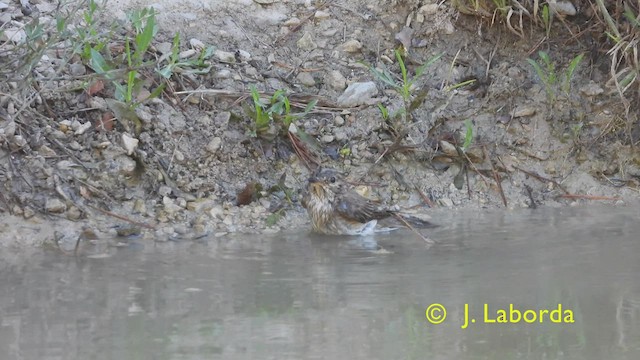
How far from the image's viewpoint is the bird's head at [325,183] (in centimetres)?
564

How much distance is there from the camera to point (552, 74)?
6457mm

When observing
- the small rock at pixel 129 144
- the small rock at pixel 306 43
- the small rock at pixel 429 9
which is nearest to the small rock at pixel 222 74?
the small rock at pixel 306 43

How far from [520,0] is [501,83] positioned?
0.54 m

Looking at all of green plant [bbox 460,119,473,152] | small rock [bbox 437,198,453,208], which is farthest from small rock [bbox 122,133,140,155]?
green plant [bbox 460,119,473,152]

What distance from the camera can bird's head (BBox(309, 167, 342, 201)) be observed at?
5641 millimetres

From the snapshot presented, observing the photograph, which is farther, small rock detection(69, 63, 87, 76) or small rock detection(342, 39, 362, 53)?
small rock detection(342, 39, 362, 53)

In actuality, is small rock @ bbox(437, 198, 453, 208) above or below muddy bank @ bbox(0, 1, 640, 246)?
below

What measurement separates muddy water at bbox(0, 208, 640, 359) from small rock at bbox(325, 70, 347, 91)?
51.4 inches

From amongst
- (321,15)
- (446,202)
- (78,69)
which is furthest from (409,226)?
(78,69)

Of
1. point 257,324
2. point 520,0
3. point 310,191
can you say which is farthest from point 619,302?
point 520,0

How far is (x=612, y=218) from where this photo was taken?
19.1 feet

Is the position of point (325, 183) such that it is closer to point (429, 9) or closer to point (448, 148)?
point (448, 148)

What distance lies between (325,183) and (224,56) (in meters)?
1.17

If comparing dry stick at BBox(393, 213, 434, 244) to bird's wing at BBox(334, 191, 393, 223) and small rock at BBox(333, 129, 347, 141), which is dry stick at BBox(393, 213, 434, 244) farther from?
small rock at BBox(333, 129, 347, 141)
